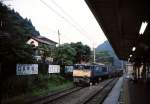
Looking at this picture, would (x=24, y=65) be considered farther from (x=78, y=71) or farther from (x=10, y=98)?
(x=78, y=71)

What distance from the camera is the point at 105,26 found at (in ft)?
60.8

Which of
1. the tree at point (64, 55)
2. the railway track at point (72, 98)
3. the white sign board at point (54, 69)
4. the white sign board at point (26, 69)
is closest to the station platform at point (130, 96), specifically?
the railway track at point (72, 98)

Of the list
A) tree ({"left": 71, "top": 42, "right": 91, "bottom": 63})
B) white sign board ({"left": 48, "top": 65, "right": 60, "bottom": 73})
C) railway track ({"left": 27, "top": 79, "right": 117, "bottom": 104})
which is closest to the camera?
railway track ({"left": 27, "top": 79, "right": 117, "bottom": 104})

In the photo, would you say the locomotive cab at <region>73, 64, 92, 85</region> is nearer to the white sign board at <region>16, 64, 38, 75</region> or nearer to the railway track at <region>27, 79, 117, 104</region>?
the railway track at <region>27, 79, 117, 104</region>

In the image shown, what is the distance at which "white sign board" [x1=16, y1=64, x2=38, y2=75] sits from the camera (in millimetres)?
23258

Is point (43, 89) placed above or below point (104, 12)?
below

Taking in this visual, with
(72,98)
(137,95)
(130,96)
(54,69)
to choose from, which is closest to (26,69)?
(72,98)

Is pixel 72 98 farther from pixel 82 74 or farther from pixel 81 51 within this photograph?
pixel 81 51

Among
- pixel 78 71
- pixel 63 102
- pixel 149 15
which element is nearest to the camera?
pixel 149 15

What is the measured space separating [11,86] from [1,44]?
116 inches

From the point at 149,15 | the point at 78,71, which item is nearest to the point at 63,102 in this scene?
the point at 149,15

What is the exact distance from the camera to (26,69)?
24.9 meters

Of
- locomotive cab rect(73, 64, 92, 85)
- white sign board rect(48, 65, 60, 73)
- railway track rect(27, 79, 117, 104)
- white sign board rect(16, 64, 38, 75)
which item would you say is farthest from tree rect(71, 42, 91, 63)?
white sign board rect(16, 64, 38, 75)

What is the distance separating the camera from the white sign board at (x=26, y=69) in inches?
916
